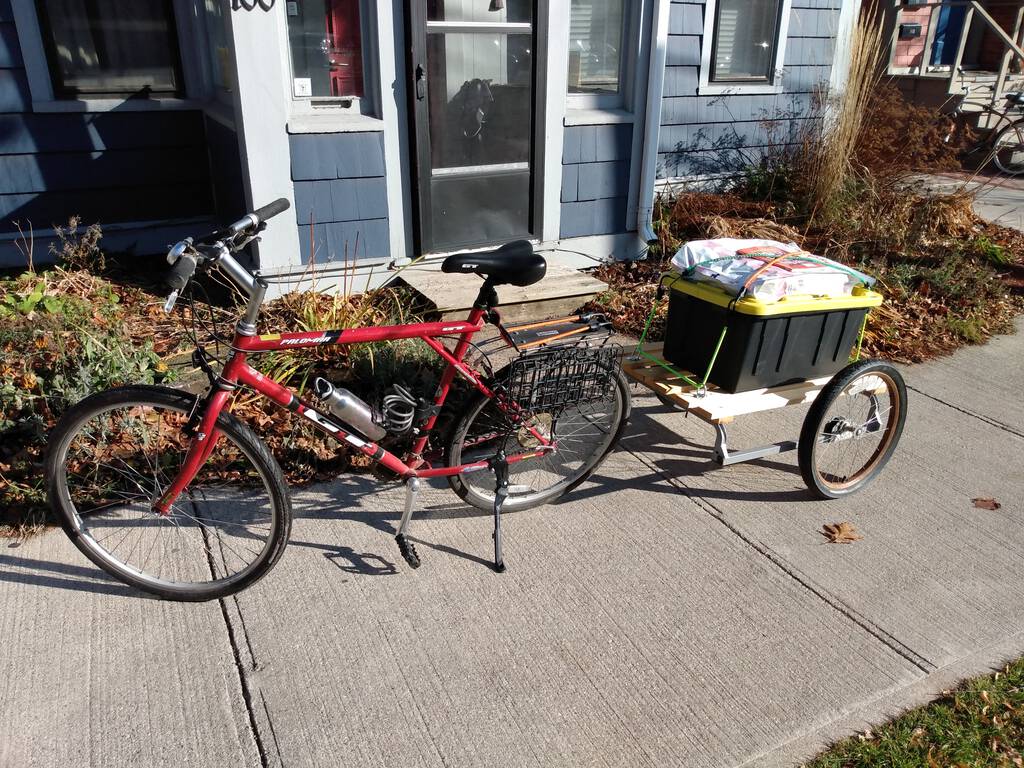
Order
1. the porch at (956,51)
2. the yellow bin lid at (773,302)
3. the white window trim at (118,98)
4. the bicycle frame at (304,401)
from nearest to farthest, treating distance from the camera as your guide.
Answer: the bicycle frame at (304,401) < the yellow bin lid at (773,302) < the white window trim at (118,98) < the porch at (956,51)

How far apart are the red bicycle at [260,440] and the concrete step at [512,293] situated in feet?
4.15

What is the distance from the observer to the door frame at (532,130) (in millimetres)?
4777

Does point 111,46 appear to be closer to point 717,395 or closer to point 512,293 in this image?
point 512,293

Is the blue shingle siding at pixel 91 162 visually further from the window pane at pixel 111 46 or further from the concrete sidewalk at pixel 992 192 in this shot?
the concrete sidewalk at pixel 992 192

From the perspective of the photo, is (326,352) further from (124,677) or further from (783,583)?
(783,583)

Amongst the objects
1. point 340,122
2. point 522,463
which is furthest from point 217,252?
point 340,122

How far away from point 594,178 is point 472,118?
1.05 meters

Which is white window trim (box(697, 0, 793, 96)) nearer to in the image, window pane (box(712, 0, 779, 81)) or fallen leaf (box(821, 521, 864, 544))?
window pane (box(712, 0, 779, 81))

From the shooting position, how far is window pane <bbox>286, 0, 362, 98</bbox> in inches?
185

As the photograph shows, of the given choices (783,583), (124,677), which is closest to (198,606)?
(124,677)

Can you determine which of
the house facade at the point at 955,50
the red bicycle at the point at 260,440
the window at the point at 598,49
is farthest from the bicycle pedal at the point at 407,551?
the house facade at the point at 955,50

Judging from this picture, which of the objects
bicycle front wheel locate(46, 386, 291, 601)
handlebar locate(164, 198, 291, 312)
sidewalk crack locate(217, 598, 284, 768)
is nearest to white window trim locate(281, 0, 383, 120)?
bicycle front wheel locate(46, 386, 291, 601)

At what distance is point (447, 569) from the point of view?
3.03 m

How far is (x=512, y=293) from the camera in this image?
16.0 ft
